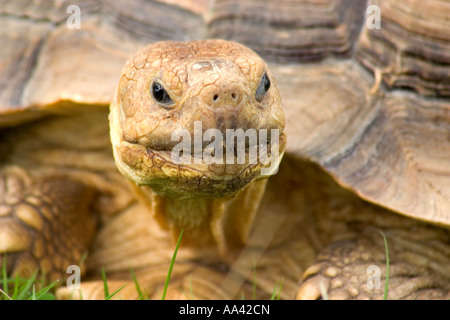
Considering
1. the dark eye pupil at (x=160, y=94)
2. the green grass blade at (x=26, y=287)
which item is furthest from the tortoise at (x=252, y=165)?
the green grass blade at (x=26, y=287)

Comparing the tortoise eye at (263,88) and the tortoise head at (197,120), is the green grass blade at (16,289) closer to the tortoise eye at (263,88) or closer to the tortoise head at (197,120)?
the tortoise head at (197,120)

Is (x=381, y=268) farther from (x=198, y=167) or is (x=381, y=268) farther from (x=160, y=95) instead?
(x=160, y=95)

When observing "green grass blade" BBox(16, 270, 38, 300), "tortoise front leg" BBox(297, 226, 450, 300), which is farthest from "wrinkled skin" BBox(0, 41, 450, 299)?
"green grass blade" BBox(16, 270, 38, 300)

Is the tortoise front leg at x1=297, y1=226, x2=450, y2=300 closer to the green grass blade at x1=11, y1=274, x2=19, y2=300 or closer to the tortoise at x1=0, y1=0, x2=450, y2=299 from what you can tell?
the tortoise at x1=0, y1=0, x2=450, y2=299

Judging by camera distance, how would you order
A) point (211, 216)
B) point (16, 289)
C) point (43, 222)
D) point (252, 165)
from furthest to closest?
point (43, 222) → point (211, 216) → point (16, 289) → point (252, 165)

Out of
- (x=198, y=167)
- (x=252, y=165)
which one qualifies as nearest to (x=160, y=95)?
(x=198, y=167)

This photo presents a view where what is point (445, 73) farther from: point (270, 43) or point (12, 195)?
point (12, 195)

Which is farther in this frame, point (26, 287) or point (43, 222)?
point (43, 222)
